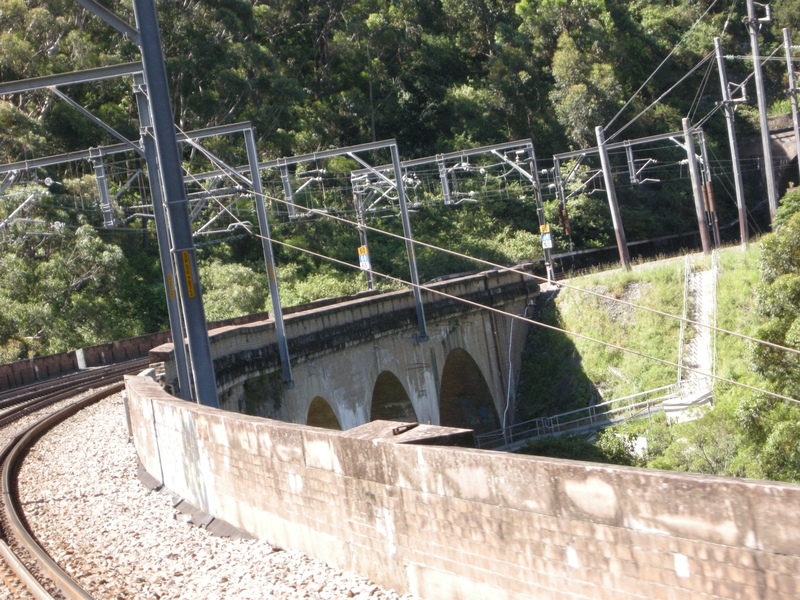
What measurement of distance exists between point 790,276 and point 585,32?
1675 inches

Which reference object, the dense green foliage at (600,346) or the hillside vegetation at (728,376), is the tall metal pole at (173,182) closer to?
the hillside vegetation at (728,376)

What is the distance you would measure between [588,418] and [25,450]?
1809 centimetres

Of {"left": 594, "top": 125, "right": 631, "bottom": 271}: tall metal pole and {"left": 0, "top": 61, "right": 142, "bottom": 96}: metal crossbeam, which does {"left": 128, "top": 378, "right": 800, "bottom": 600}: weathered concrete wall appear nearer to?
{"left": 0, "top": 61, "right": 142, "bottom": 96}: metal crossbeam

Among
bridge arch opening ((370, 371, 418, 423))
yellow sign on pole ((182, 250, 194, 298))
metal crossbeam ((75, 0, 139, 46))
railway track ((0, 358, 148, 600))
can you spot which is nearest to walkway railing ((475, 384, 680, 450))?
bridge arch opening ((370, 371, 418, 423))

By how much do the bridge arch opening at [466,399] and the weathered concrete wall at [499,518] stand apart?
22.5 meters

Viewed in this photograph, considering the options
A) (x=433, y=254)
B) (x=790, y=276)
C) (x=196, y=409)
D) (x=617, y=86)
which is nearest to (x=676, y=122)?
(x=617, y=86)

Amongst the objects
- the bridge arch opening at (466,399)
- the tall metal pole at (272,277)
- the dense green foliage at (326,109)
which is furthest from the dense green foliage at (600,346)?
the tall metal pole at (272,277)

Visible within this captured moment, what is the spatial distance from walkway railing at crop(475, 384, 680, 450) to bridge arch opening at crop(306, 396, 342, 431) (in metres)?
7.08

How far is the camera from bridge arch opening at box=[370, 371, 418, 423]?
25406 millimetres

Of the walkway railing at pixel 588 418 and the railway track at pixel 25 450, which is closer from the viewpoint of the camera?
the railway track at pixel 25 450

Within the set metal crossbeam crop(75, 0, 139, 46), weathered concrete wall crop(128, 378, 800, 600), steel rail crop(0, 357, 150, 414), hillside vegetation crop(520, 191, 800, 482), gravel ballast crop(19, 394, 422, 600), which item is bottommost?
hillside vegetation crop(520, 191, 800, 482)

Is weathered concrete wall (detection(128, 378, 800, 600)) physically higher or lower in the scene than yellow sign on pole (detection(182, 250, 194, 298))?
lower

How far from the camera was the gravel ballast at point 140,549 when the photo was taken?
22.5 feet

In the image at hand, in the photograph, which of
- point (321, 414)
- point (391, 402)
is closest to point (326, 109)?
point (391, 402)
